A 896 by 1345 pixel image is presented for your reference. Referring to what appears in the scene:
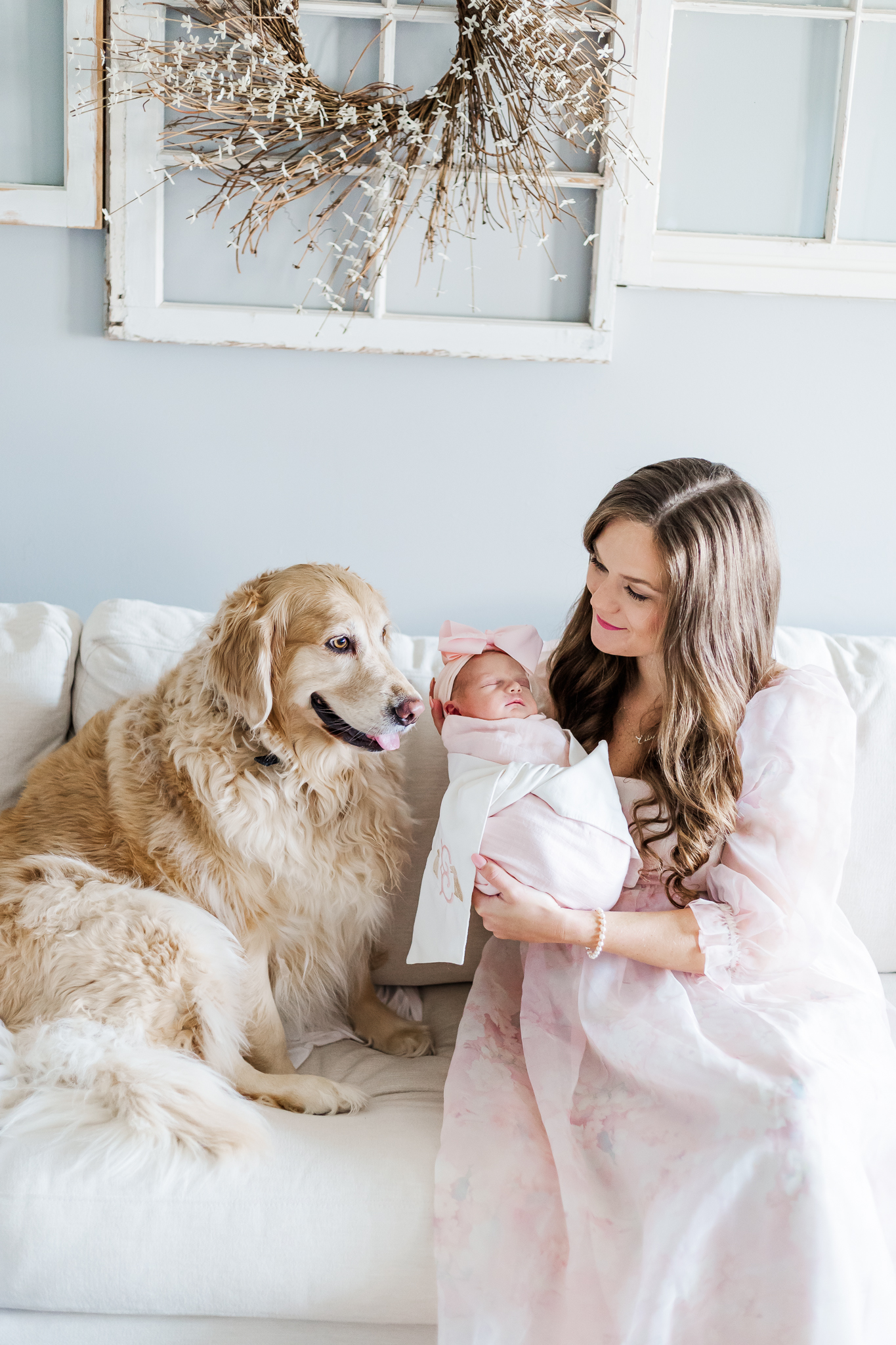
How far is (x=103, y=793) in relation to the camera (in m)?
1.60

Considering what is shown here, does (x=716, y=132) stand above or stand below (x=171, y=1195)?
above

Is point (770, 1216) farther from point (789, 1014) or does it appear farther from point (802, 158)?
point (802, 158)

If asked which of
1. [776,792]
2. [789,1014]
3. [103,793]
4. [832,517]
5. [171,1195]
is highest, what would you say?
[832,517]

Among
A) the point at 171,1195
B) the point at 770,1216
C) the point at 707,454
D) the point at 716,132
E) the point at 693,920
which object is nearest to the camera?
the point at 770,1216

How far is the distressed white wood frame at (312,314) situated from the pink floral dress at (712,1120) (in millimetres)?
1004

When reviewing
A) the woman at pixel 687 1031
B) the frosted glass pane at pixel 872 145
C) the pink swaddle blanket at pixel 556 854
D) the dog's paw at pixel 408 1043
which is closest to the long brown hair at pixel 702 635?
the woman at pixel 687 1031

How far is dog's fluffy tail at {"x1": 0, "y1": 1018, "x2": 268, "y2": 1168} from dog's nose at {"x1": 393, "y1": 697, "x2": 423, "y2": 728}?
63cm

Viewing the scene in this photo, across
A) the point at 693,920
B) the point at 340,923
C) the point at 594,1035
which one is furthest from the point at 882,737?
the point at 340,923

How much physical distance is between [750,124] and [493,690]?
1.47 meters

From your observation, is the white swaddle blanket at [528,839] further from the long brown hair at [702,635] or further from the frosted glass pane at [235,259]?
the frosted glass pane at [235,259]

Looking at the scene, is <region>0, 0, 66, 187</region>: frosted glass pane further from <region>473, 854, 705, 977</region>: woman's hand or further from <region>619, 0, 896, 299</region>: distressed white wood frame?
<region>473, 854, 705, 977</region>: woman's hand

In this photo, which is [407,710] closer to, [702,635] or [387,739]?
[387,739]

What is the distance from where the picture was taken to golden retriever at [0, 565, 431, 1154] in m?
1.41

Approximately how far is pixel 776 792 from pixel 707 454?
1090mm
